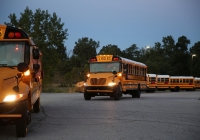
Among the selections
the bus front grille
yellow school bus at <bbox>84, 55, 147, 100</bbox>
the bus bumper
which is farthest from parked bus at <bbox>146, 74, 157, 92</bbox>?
the bus bumper

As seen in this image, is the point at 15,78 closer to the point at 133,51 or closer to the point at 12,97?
the point at 12,97

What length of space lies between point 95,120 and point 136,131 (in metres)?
2.33

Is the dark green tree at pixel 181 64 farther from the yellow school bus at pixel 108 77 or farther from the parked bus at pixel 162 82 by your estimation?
the yellow school bus at pixel 108 77

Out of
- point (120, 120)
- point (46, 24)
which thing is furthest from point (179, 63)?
point (120, 120)

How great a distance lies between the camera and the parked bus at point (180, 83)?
165ft

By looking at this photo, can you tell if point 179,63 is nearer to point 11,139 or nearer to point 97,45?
point 97,45

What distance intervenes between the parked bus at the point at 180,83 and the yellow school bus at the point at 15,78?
4246 cm

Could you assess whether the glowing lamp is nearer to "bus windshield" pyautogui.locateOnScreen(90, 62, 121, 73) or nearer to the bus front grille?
the bus front grille

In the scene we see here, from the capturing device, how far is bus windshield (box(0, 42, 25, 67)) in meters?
Result: 8.36

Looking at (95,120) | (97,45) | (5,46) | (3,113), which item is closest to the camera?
(3,113)

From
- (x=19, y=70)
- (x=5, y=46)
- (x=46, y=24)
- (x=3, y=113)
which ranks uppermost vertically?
(x=46, y=24)

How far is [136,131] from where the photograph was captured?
848 cm

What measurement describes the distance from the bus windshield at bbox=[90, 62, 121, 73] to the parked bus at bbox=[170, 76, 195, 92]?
29.4 metres

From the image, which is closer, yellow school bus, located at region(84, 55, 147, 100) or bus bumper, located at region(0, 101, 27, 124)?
bus bumper, located at region(0, 101, 27, 124)
